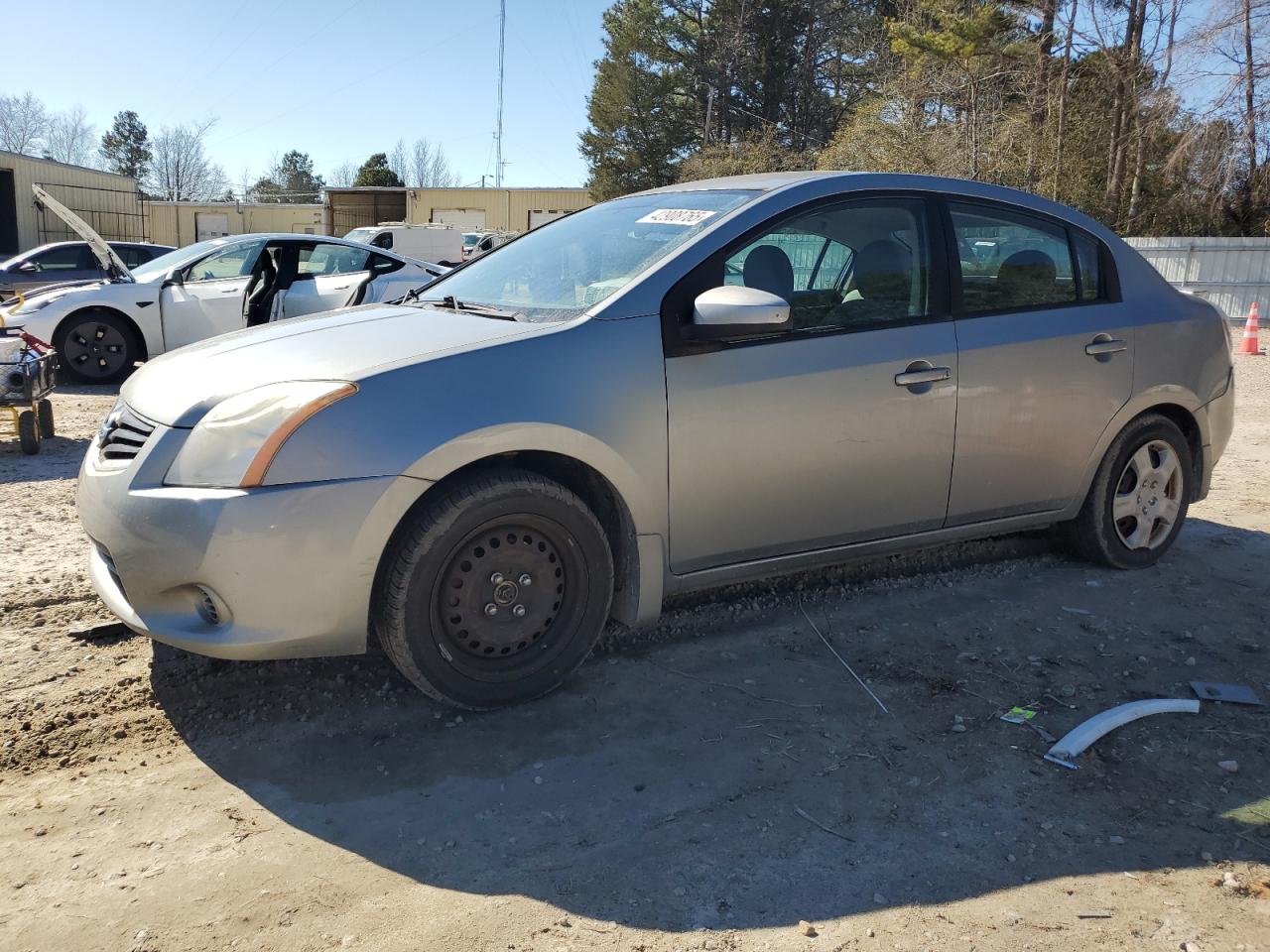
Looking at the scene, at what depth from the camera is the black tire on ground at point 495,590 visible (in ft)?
10.5

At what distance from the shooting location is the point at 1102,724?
11.1 ft

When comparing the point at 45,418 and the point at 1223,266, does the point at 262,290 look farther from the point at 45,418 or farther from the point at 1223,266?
the point at 1223,266

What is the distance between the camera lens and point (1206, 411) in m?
5.00

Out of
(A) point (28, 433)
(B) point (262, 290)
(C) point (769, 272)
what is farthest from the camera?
(B) point (262, 290)

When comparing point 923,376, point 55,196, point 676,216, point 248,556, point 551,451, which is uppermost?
point 55,196

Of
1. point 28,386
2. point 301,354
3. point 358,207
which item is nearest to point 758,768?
point 301,354

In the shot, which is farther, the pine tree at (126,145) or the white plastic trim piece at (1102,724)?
the pine tree at (126,145)

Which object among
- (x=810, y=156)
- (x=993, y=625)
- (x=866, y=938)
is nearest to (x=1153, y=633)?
(x=993, y=625)

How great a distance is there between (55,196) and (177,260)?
25.4 m

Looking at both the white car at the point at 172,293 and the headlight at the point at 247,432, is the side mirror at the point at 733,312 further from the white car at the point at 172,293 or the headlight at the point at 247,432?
the white car at the point at 172,293

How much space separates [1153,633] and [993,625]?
65 cm

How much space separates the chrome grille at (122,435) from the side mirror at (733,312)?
5.94 feet

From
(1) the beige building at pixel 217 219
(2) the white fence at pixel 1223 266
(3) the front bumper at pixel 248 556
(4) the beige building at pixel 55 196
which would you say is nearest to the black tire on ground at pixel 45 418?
(3) the front bumper at pixel 248 556

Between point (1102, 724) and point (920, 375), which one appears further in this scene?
point (920, 375)
